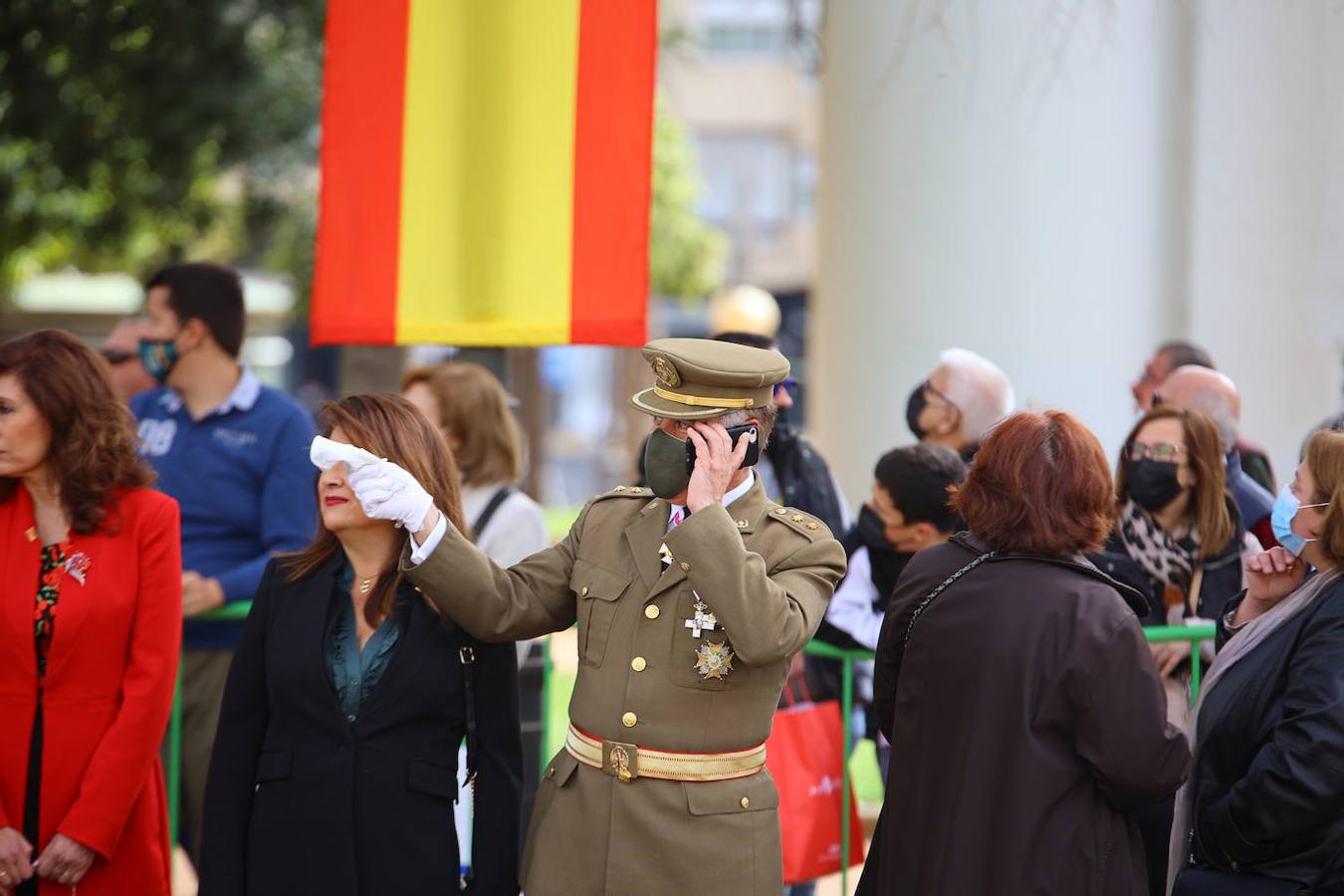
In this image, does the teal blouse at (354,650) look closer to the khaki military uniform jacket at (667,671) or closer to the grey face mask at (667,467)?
the khaki military uniform jacket at (667,671)

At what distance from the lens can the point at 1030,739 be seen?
343 centimetres

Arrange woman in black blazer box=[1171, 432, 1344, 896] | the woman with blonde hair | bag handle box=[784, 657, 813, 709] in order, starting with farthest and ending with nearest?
bag handle box=[784, 657, 813, 709]
the woman with blonde hair
woman in black blazer box=[1171, 432, 1344, 896]

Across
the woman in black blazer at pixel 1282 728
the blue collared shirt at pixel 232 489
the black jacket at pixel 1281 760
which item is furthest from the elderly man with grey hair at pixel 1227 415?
the blue collared shirt at pixel 232 489

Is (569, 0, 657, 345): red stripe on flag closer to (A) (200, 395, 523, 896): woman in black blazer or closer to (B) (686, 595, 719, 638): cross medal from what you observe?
(A) (200, 395, 523, 896): woman in black blazer

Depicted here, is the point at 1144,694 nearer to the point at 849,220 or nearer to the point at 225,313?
the point at 225,313

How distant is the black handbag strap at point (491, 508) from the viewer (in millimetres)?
5391

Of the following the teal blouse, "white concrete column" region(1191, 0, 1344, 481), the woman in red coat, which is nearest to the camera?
the teal blouse

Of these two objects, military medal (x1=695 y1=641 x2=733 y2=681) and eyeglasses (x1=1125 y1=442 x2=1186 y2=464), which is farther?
eyeglasses (x1=1125 y1=442 x2=1186 y2=464)

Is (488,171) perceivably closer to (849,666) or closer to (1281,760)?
(849,666)

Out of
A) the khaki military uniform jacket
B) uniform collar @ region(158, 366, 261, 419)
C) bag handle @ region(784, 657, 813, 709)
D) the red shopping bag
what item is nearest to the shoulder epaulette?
the khaki military uniform jacket

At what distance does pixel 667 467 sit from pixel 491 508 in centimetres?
202

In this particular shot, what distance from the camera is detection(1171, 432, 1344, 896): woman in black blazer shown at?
3.48m

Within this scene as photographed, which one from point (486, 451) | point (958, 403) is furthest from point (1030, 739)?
point (486, 451)

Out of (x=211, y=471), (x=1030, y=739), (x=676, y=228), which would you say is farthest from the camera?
(x=676, y=228)
